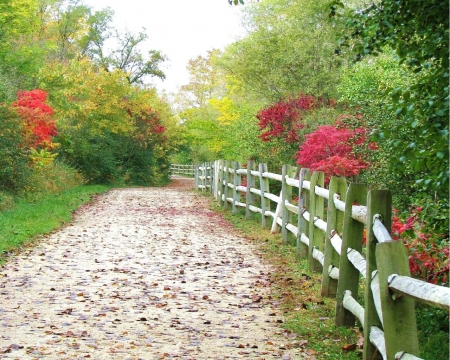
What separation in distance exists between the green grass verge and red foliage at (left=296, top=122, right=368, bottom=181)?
20.5ft

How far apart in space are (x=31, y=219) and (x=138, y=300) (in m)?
9.22

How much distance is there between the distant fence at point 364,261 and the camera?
445 centimetres

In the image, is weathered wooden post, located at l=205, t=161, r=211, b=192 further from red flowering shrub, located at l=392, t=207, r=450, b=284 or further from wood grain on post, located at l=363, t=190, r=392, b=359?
wood grain on post, located at l=363, t=190, r=392, b=359

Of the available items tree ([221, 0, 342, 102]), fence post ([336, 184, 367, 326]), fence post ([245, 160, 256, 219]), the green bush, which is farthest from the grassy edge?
tree ([221, 0, 342, 102])

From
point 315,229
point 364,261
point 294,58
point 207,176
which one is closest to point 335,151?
point 315,229

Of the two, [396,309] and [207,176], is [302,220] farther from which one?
[207,176]

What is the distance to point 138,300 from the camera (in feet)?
26.9

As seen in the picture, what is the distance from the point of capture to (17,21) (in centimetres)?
2591

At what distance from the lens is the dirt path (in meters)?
6.15

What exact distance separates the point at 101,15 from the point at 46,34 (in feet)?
30.1

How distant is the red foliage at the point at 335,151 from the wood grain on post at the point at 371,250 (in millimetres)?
8950

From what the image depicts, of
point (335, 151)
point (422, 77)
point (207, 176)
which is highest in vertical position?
point (422, 77)

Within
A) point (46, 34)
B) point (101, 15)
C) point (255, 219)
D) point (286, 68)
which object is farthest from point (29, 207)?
point (101, 15)

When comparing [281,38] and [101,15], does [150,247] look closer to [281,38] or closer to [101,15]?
[281,38]
